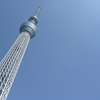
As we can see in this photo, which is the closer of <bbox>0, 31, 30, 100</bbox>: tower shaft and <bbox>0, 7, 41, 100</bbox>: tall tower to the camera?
<bbox>0, 31, 30, 100</bbox>: tower shaft

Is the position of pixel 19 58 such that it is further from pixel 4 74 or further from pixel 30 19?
pixel 30 19

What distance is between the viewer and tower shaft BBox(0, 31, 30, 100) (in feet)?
121

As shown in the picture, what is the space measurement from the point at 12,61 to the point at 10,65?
2.21m

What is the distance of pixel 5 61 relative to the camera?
4588cm

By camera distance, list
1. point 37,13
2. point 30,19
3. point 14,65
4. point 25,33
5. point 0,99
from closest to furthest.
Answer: point 0,99
point 14,65
point 25,33
point 30,19
point 37,13

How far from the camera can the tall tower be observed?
123 feet

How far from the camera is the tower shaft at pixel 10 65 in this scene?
37.0 metres

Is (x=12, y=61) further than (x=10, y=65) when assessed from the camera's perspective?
Yes

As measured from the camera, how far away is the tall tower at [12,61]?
123ft

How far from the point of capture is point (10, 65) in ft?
147

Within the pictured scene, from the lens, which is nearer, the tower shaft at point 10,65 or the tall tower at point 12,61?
the tower shaft at point 10,65

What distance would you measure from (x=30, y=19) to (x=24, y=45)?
23.0 metres

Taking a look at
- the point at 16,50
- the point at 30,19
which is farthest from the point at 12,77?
the point at 30,19

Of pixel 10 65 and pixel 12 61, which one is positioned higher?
pixel 12 61
